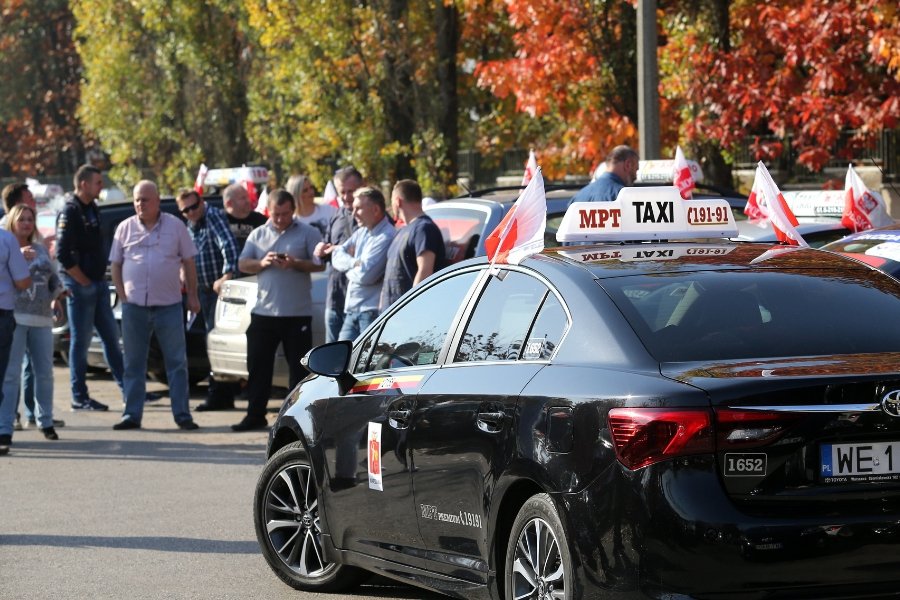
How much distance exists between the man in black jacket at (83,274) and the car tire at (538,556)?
9.49 m

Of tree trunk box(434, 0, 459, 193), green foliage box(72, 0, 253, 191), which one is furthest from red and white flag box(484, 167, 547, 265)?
green foliage box(72, 0, 253, 191)

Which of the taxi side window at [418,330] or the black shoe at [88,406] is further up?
the taxi side window at [418,330]

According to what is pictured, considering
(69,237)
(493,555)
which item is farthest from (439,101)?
(493,555)

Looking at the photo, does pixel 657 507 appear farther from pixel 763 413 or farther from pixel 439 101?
pixel 439 101

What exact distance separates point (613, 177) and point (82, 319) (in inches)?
213

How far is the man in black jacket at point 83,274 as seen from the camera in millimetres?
14195

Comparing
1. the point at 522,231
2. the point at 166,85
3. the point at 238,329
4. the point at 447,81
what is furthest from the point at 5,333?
the point at 166,85

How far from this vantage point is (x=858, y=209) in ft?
38.4

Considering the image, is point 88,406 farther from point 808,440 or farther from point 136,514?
point 808,440

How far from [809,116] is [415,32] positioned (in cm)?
884

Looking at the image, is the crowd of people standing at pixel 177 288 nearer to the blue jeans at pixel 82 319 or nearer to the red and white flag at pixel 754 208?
the blue jeans at pixel 82 319

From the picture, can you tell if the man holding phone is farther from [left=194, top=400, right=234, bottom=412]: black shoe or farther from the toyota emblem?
the toyota emblem

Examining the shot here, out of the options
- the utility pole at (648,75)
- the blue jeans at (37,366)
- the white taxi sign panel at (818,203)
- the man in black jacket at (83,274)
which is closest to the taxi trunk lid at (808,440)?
the white taxi sign panel at (818,203)

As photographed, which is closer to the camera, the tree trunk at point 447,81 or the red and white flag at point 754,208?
the red and white flag at point 754,208
